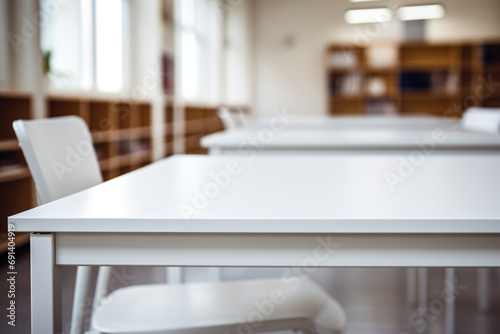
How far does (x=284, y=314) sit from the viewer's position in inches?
43.0

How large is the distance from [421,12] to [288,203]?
29.1 feet

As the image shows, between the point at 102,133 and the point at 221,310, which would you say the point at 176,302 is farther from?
the point at 102,133

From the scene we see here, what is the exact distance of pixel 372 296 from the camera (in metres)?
2.54

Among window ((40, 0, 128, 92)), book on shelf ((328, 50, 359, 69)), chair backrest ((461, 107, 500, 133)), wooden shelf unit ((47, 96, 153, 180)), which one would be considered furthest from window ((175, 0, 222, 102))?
chair backrest ((461, 107, 500, 133))

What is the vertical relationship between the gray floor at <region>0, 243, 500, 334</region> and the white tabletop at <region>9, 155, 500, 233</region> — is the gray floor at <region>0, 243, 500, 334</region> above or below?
below

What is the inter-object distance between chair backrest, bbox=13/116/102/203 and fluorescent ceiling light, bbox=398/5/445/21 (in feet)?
27.0

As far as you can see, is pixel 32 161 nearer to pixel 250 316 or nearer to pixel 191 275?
pixel 250 316

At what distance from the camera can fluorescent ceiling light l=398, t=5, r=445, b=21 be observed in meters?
8.80

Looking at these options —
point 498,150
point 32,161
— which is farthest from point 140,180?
point 498,150

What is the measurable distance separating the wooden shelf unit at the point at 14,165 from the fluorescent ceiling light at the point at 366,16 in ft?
23.0

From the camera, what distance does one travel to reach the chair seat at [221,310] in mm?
1043

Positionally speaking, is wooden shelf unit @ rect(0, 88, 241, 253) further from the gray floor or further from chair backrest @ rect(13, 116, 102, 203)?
chair backrest @ rect(13, 116, 102, 203)

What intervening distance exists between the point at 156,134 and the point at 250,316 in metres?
4.88

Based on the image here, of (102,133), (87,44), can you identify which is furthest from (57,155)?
(87,44)
